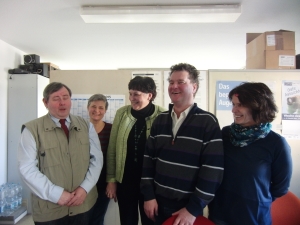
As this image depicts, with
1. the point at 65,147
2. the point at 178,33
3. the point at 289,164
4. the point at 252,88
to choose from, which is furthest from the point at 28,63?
the point at 289,164

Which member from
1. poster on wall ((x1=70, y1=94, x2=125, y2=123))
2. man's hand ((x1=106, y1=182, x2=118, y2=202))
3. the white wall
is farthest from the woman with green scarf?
the white wall

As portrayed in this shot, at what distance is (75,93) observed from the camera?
6.73 ft

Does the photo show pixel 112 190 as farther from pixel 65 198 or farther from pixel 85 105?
pixel 85 105

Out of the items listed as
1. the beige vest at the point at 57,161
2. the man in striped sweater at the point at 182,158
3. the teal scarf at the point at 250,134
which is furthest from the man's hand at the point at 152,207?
the teal scarf at the point at 250,134

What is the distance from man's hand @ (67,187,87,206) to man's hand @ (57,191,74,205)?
0.8 inches

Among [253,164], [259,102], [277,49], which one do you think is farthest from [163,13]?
[253,164]

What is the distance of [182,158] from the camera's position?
3.43ft

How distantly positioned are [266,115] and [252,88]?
0.54ft

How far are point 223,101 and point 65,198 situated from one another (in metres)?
1.66

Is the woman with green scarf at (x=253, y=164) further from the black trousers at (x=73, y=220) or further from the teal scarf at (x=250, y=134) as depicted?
the black trousers at (x=73, y=220)

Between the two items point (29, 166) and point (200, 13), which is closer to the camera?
point (29, 166)

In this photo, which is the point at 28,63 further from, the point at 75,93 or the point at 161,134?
the point at 161,134

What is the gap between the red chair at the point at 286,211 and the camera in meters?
1.33

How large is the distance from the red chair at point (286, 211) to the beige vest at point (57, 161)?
1.35 metres
